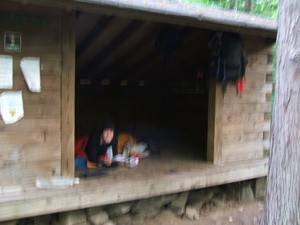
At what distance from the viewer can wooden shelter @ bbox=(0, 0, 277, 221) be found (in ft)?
9.11

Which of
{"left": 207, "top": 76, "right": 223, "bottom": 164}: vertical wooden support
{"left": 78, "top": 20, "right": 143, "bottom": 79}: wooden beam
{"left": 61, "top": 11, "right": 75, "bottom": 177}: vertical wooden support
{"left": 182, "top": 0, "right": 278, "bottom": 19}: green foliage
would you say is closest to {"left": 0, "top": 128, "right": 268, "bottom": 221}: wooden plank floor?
{"left": 207, "top": 76, "right": 223, "bottom": 164}: vertical wooden support

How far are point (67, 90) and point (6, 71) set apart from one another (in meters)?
0.59

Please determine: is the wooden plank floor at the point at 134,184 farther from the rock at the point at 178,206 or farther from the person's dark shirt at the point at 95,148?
the rock at the point at 178,206

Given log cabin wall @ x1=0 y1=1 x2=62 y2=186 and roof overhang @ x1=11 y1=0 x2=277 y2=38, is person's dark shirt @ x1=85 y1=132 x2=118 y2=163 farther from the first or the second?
roof overhang @ x1=11 y1=0 x2=277 y2=38

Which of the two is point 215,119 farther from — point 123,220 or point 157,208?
point 123,220

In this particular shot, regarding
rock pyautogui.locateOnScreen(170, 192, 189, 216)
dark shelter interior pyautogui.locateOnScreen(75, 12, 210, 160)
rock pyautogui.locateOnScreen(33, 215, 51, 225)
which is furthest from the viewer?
dark shelter interior pyautogui.locateOnScreen(75, 12, 210, 160)

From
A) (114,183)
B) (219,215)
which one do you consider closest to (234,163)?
(219,215)

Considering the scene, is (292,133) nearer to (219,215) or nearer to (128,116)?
(219,215)

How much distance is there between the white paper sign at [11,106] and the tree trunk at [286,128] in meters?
2.31

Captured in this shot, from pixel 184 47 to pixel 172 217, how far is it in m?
2.64

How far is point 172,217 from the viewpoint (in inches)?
157

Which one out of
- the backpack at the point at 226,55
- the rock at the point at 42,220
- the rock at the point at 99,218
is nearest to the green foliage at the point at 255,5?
the backpack at the point at 226,55

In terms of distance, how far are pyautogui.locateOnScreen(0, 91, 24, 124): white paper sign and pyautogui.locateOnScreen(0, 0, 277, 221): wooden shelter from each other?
0.05 metres

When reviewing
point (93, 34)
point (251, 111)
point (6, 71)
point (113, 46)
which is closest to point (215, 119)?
point (251, 111)
